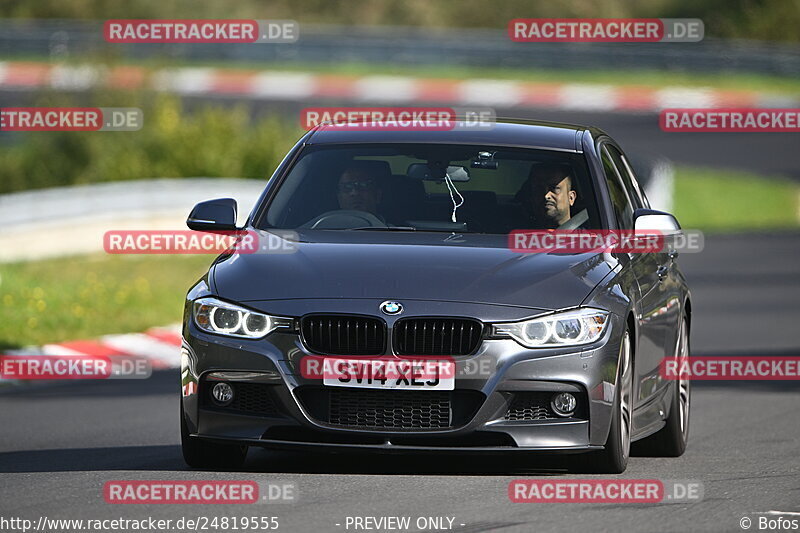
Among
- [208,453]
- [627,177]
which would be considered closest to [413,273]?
[208,453]

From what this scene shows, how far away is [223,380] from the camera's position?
8039 mm

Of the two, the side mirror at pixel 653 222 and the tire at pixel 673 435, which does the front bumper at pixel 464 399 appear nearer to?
the side mirror at pixel 653 222

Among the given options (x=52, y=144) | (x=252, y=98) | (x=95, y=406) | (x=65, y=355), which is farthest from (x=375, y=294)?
(x=252, y=98)

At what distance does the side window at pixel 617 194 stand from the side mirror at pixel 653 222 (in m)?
0.12

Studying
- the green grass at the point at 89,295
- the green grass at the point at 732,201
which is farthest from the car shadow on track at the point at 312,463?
the green grass at the point at 732,201

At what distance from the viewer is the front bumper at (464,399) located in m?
7.81

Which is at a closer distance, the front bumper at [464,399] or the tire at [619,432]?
the front bumper at [464,399]

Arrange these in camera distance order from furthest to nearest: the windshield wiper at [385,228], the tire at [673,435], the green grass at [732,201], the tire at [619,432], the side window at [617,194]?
1. the green grass at [732,201]
2. the tire at [673,435]
3. the side window at [617,194]
4. the windshield wiper at [385,228]
5. the tire at [619,432]

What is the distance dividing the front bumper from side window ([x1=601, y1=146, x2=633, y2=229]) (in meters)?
1.40

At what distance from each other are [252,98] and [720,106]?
433 inches

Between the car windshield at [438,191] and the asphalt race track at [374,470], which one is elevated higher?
the car windshield at [438,191]

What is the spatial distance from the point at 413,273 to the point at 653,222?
5.24 feet

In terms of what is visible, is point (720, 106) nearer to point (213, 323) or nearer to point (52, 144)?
point (52, 144)

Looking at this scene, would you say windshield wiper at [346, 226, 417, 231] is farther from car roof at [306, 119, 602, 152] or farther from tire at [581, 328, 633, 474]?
tire at [581, 328, 633, 474]
